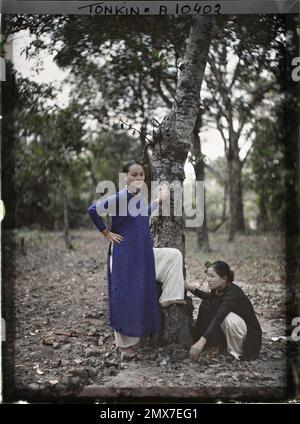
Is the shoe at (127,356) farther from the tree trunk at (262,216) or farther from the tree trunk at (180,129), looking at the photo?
the tree trunk at (262,216)

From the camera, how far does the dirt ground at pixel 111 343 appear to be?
11.4 feet

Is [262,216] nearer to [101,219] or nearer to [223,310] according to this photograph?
[223,310]

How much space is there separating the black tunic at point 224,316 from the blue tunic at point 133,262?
1.19 feet

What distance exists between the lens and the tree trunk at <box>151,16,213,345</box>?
11.7ft

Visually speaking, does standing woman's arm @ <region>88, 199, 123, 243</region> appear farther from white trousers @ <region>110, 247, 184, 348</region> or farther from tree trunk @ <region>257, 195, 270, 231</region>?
tree trunk @ <region>257, 195, 270, 231</region>

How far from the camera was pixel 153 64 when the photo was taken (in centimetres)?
373

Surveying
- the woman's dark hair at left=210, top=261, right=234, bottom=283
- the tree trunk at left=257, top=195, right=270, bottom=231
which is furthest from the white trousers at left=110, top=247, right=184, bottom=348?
the tree trunk at left=257, top=195, right=270, bottom=231

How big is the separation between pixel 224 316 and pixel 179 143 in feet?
4.64

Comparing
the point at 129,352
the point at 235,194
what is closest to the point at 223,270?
the point at 235,194

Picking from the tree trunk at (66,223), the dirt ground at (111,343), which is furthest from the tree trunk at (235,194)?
the tree trunk at (66,223)

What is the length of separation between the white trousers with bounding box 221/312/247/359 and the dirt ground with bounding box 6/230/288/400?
9cm

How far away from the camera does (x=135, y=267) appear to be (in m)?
3.51
